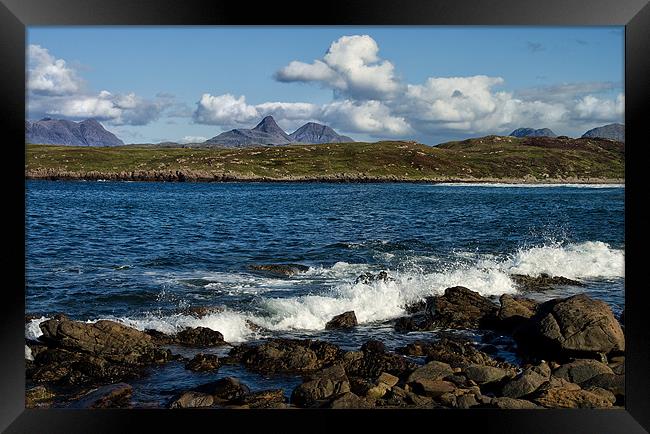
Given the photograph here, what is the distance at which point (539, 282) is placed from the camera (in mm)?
20469

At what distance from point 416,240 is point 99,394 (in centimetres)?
3077

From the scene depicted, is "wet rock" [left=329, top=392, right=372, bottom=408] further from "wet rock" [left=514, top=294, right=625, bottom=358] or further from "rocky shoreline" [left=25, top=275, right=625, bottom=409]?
"wet rock" [left=514, top=294, right=625, bottom=358]

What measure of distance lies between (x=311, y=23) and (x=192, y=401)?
221 inches

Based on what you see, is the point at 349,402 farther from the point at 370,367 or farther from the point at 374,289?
the point at 374,289

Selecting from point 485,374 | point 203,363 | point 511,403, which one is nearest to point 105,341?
point 203,363

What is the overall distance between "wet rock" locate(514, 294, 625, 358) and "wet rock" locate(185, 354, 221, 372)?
585cm

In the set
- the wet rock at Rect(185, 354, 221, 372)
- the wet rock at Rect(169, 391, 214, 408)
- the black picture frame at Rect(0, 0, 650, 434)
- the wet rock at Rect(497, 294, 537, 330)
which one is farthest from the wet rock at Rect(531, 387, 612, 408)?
the wet rock at Rect(185, 354, 221, 372)

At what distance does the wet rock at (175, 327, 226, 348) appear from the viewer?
503 inches
